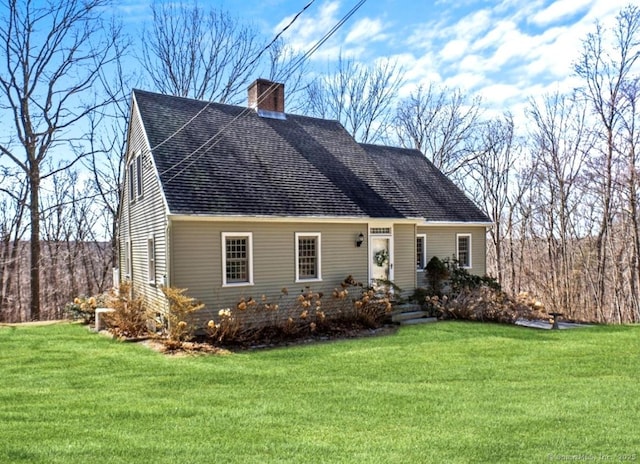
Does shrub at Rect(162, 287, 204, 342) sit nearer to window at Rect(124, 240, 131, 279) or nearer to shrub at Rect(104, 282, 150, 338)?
shrub at Rect(104, 282, 150, 338)

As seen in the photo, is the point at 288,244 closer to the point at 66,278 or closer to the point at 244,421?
the point at 244,421

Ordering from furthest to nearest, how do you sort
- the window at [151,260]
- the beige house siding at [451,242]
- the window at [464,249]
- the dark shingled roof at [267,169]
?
the window at [464,249] < the beige house siding at [451,242] < the window at [151,260] < the dark shingled roof at [267,169]

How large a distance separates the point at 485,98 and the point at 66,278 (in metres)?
27.0

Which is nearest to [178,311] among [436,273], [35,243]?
[436,273]

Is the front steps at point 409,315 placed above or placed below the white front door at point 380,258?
below

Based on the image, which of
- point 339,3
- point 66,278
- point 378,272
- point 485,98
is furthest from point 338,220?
point 485,98

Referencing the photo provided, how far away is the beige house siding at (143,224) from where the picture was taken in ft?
38.2

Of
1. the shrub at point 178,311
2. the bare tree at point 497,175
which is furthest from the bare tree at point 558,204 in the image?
the shrub at point 178,311

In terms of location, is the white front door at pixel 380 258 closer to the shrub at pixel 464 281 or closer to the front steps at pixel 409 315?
the front steps at pixel 409 315

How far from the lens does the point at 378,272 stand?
14.5 meters

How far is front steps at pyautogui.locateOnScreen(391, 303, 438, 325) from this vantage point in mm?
13250

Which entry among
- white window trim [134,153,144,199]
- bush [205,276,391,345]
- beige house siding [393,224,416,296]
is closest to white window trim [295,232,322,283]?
bush [205,276,391,345]

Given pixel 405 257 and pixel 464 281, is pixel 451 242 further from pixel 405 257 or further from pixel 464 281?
pixel 405 257

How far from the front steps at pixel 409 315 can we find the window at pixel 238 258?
4629 mm
